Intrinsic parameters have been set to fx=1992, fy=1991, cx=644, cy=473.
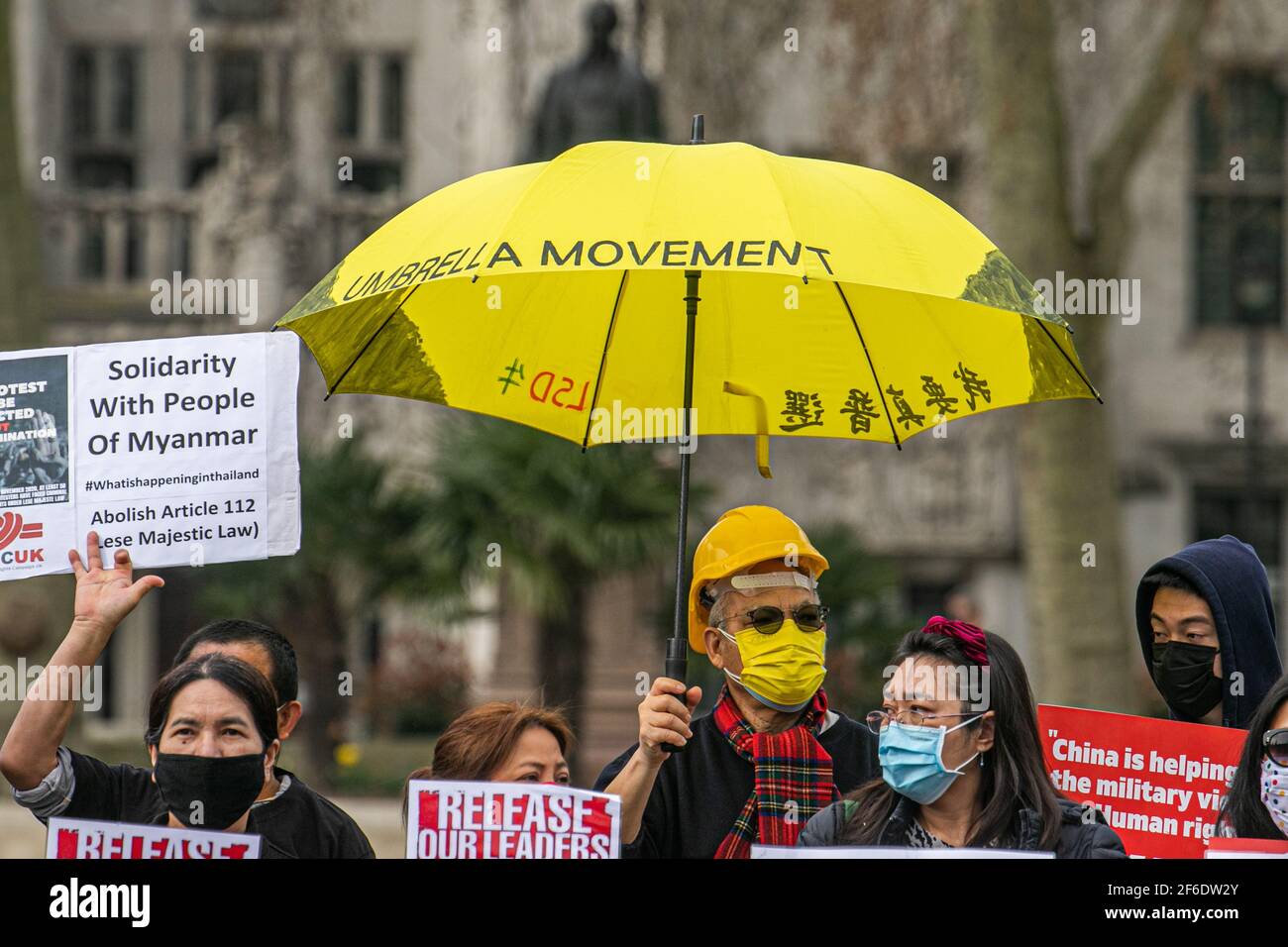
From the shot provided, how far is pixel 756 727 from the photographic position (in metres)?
4.38

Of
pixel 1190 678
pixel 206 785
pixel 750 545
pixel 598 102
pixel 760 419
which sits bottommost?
pixel 206 785

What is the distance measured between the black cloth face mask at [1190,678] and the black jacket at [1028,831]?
69 cm

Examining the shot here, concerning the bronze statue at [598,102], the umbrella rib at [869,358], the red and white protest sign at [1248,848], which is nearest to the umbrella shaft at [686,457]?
the umbrella rib at [869,358]

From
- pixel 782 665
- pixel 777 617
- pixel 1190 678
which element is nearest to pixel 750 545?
pixel 777 617

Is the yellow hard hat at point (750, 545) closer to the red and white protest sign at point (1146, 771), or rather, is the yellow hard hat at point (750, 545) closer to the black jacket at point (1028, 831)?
the black jacket at point (1028, 831)

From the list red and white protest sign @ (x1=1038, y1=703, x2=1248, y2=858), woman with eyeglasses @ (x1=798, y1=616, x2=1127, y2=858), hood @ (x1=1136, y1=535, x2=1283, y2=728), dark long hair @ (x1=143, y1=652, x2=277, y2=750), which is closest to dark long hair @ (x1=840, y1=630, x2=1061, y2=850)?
woman with eyeglasses @ (x1=798, y1=616, x2=1127, y2=858)

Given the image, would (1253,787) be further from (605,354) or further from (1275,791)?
(605,354)

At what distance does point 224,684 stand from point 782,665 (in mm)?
1174

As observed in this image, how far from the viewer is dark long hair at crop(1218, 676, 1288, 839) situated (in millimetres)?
4020

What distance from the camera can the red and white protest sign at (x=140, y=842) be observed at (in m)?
3.76

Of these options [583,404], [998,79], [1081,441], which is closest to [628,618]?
[1081,441]

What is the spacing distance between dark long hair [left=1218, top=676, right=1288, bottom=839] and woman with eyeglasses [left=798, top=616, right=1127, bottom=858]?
0.33m

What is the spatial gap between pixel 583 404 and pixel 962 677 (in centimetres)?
150

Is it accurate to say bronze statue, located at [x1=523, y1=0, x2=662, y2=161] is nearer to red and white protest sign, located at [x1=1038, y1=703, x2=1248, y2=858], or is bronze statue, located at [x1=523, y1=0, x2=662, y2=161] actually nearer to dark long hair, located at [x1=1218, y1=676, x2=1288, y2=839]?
red and white protest sign, located at [x1=1038, y1=703, x2=1248, y2=858]
